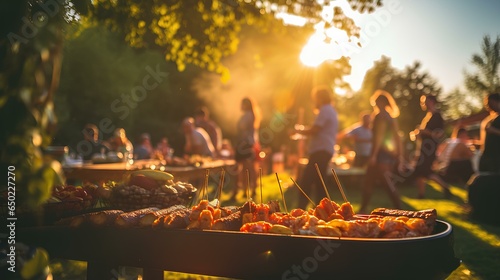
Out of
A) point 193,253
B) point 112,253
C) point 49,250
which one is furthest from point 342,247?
point 49,250

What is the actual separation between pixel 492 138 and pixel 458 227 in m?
1.78

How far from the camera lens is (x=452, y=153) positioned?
1362 centimetres

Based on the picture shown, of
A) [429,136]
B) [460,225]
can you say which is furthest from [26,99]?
[429,136]

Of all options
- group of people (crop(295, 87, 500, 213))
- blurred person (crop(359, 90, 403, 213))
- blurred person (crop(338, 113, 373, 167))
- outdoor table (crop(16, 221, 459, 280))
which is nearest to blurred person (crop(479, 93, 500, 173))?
group of people (crop(295, 87, 500, 213))

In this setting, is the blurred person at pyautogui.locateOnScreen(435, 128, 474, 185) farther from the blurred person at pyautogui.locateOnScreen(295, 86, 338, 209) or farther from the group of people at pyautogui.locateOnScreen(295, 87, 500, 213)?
the blurred person at pyautogui.locateOnScreen(295, 86, 338, 209)

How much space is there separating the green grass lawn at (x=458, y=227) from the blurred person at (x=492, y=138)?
968 mm

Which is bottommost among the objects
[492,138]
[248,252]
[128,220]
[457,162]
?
[248,252]

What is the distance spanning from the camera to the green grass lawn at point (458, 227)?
4.96 metres

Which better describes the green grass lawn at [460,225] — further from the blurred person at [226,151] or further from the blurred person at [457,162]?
the blurred person at [226,151]

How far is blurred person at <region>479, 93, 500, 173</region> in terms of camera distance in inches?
310

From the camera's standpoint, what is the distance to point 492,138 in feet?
26.1

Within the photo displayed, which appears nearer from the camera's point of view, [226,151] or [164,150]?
[226,151]

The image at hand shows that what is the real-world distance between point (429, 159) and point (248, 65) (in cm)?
2452

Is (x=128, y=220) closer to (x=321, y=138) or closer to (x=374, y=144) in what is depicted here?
(x=321, y=138)
